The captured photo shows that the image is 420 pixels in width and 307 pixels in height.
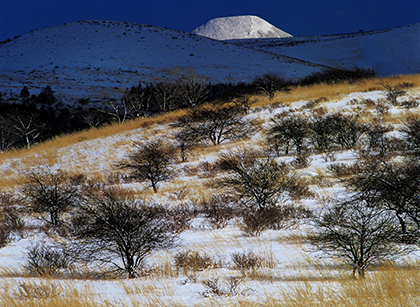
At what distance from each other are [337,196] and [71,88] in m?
49.0

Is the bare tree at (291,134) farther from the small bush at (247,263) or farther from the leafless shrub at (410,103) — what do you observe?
the small bush at (247,263)

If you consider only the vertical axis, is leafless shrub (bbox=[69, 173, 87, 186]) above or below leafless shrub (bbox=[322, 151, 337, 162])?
below

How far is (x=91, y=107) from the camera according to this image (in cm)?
3925

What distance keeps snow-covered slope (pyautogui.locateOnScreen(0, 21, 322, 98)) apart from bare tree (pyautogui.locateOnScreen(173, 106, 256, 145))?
28341 millimetres

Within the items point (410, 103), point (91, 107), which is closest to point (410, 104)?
point (410, 103)

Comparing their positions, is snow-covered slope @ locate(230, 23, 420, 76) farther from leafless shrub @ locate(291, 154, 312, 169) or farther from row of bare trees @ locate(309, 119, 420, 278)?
row of bare trees @ locate(309, 119, 420, 278)

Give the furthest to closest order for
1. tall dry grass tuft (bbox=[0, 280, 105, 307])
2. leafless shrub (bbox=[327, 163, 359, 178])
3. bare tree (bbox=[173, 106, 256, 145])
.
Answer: bare tree (bbox=[173, 106, 256, 145])
leafless shrub (bbox=[327, 163, 359, 178])
tall dry grass tuft (bbox=[0, 280, 105, 307])

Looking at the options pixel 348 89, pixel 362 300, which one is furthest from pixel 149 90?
pixel 362 300

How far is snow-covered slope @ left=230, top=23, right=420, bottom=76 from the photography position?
55531 mm

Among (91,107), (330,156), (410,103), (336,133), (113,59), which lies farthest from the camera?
(113,59)

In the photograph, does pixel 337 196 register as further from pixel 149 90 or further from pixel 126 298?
pixel 149 90

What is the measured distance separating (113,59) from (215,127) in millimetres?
50362

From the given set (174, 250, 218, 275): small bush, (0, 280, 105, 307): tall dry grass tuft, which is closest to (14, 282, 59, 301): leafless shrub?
(0, 280, 105, 307): tall dry grass tuft

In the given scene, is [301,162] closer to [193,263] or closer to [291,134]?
[291,134]
